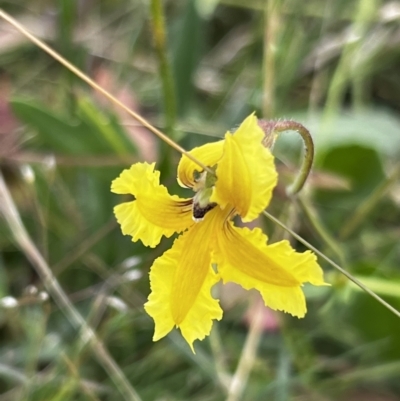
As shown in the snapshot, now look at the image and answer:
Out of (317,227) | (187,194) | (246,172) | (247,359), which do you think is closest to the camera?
(246,172)

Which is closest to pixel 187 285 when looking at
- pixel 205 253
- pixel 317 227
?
pixel 205 253

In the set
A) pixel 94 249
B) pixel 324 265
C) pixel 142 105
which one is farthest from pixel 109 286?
pixel 142 105

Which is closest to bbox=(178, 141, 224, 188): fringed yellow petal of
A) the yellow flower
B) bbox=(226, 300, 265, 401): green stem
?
the yellow flower

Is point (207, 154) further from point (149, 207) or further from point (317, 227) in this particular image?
point (317, 227)

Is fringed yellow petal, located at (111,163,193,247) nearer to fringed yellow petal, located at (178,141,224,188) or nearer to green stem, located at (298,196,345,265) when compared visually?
fringed yellow petal, located at (178,141,224,188)

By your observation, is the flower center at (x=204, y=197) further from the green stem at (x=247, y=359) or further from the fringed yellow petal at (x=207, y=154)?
the green stem at (x=247, y=359)

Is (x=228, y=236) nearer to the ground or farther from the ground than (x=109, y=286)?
farther from the ground

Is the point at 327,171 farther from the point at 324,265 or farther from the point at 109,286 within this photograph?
the point at 109,286

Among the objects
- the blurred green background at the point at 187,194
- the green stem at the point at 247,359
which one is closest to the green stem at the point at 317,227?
the blurred green background at the point at 187,194

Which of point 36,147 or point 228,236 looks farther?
point 36,147
